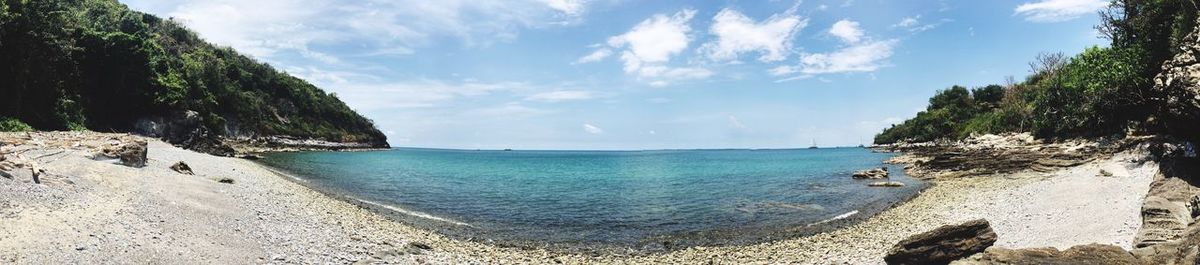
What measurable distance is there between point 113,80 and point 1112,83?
10067 centimetres

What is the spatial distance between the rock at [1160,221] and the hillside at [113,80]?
62.1 meters

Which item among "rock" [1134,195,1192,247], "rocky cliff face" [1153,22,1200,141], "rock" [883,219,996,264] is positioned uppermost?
"rocky cliff face" [1153,22,1200,141]

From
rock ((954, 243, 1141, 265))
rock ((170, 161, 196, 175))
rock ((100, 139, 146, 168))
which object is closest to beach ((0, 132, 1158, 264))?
rock ((100, 139, 146, 168))

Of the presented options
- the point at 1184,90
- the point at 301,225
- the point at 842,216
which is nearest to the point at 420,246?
the point at 301,225

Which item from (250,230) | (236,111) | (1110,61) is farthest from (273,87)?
(1110,61)

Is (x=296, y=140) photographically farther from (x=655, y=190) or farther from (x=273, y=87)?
(x=655, y=190)

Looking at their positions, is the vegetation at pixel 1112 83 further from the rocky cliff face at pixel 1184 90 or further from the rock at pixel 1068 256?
the rock at pixel 1068 256

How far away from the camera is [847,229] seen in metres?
A: 22.7

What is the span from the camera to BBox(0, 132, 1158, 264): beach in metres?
12.7

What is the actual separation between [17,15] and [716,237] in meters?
56.0

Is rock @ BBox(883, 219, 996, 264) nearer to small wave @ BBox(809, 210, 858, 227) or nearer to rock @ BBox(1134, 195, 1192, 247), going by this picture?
rock @ BBox(1134, 195, 1192, 247)

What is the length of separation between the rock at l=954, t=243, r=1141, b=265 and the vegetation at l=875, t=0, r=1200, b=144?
434 inches

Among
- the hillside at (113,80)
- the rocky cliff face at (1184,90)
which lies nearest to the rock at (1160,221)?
the rocky cliff face at (1184,90)

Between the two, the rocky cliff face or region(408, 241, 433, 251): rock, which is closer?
the rocky cliff face
